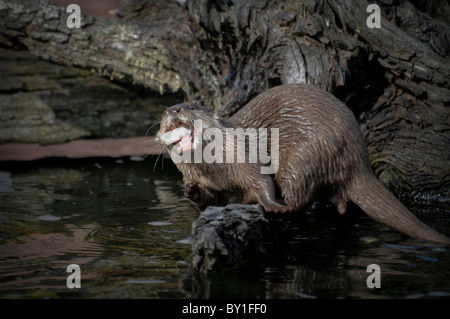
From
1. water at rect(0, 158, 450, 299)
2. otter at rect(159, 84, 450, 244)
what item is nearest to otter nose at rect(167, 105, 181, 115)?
otter at rect(159, 84, 450, 244)

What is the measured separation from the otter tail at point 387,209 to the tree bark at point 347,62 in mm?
898

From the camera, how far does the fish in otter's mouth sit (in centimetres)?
265

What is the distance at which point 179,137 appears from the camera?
2.65 m

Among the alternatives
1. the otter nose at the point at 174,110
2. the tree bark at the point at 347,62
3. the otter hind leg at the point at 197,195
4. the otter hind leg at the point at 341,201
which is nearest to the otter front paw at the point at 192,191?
the otter hind leg at the point at 197,195

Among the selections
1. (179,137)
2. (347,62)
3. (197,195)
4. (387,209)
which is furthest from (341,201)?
(347,62)

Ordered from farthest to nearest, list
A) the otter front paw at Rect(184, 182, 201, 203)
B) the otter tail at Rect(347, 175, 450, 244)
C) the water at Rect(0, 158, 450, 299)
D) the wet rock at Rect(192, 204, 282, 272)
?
the otter front paw at Rect(184, 182, 201, 203) → the otter tail at Rect(347, 175, 450, 244) → the wet rock at Rect(192, 204, 282, 272) → the water at Rect(0, 158, 450, 299)

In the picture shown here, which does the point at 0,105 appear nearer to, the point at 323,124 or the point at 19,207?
the point at 19,207

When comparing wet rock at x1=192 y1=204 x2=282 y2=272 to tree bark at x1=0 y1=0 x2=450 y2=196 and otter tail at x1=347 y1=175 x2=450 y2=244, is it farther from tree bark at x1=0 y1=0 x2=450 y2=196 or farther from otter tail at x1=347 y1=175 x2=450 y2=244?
tree bark at x1=0 y1=0 x2=450 y2=196

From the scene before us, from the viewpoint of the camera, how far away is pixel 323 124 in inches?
107

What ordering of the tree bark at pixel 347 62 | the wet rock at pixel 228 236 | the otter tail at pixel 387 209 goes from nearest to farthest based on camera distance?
the wet rock at pixel 228 236 → the otter tail at pixel 387 209 → the tree bark at pixel 347 62

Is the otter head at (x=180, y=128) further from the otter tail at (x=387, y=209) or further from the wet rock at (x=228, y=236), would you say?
the otter tail at (x=387, y=209)

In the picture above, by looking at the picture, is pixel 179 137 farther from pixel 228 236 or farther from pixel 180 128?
pixel 228 236

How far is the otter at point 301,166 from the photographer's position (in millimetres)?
2650

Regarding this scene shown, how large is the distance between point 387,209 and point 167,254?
108 cm
